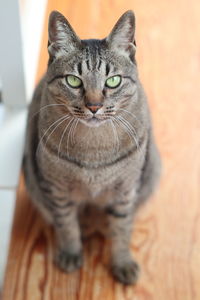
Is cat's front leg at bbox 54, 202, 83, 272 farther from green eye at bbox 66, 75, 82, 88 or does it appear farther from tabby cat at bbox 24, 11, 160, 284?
green eye at bbox 66, 75, 82, 88

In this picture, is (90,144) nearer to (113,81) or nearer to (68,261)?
(113,81)

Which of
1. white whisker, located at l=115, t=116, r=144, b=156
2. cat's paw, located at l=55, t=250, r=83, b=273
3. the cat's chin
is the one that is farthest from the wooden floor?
the cat's chin

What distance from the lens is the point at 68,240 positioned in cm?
135

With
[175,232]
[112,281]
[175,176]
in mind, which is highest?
[175,176]

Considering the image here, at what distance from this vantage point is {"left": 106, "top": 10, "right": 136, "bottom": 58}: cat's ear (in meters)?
0.95

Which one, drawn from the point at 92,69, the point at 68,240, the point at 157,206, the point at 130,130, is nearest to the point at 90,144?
the point at 130,130

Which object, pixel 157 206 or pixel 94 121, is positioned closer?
pixel 94 121

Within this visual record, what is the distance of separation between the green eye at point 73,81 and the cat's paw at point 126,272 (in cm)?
59

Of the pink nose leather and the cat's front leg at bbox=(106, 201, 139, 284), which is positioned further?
the cat's front leg at bbox=(106, 201, 139, 284)

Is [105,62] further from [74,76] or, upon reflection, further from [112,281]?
[112,281]

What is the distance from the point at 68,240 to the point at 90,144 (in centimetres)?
36

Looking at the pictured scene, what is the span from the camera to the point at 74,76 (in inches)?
38.6

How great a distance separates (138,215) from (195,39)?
2.56 ft

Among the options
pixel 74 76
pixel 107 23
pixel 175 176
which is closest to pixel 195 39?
pixel 107 23
